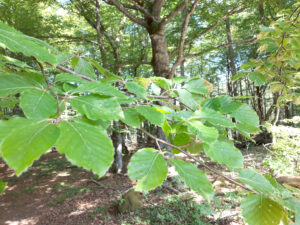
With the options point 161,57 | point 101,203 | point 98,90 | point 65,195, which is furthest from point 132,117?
point 65,195

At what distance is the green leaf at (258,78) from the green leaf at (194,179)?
1.04 meters

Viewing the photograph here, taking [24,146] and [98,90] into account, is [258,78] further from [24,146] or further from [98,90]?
[24,146]

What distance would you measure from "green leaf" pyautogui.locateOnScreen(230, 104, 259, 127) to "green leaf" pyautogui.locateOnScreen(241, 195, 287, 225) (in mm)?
296

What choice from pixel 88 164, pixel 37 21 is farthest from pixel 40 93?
pixel 37 21

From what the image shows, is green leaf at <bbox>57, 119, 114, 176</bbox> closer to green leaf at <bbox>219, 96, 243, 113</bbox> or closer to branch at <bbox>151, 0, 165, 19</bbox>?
green leaf at <bbox>219, 96, 243, 113</bbox>

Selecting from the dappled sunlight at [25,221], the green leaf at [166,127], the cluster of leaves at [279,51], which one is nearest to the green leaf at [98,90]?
the green leaf at [166,127]

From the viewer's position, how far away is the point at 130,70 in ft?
36.1

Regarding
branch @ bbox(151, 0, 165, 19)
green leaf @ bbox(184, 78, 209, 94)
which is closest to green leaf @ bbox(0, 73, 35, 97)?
green leaf @ bbox(184, 78, 209, 94)

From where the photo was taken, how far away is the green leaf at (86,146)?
0.38m

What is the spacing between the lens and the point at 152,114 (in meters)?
0.67

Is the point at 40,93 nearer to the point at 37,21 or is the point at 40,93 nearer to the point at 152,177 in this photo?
the point at 152,177

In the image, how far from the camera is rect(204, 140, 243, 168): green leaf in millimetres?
592

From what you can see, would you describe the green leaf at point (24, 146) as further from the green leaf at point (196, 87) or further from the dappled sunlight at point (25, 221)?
the dappled sunlight at point (25, 221)

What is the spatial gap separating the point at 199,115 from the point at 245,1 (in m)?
4.10
